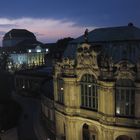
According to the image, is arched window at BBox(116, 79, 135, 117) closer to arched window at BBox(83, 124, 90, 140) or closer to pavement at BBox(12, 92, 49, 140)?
arched window at BBox(83, 124, 90, 140)

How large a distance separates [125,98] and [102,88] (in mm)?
3371

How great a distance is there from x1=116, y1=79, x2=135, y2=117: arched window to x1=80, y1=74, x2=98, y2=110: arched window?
3708mm

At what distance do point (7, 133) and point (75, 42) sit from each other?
67.9ft

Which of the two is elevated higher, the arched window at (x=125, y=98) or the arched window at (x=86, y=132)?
the arched window at (x=125, y=98)

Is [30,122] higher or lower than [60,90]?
lower

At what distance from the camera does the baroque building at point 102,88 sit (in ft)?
123

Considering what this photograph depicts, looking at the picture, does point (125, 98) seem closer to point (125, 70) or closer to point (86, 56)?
point (125, 70)

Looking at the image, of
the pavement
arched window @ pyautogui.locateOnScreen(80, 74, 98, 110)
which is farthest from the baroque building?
the pavement

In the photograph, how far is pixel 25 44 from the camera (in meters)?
194

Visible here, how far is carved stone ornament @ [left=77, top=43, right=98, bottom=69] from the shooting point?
39781mm

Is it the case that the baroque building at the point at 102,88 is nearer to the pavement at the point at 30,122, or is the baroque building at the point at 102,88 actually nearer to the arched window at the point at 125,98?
the arched window at the point at 125,98

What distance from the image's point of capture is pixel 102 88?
38625mm

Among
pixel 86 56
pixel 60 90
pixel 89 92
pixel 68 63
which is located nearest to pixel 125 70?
pixel 86 56

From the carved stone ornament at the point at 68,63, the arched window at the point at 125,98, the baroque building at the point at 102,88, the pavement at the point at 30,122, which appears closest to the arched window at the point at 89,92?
the baroque building at the point at 102,88
